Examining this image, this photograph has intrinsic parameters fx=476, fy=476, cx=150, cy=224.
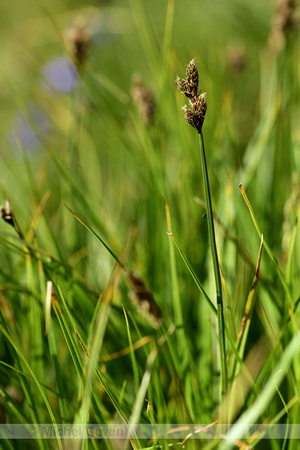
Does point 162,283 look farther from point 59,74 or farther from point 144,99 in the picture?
point 59,74

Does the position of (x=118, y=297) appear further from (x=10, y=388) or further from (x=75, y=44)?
(x=75, y=44)

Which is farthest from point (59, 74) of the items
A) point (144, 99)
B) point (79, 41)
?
point (144, 99)

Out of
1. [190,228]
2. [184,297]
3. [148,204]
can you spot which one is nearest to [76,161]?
[148,204]

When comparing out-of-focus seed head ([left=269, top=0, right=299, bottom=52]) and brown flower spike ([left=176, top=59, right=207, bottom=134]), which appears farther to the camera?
out-of-focus seed head ([left=269, top=0, right=299, bottom=52])

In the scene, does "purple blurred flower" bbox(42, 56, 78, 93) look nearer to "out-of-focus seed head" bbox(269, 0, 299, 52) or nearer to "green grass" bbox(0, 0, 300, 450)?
"green grass" bbox(0, 0, 300, 450)

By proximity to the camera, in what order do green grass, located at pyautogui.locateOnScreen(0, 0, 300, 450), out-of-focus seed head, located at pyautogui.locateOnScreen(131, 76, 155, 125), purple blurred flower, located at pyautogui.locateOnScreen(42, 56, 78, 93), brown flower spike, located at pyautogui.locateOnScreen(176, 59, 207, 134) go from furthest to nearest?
1. purple blurred flower, located at pyautogui.locateOnScreen(42, 56, 78, 93)
2. out-of-focus seed head, located at pyautogui.locateOnScreen(131, 76, 155, 125)
3. green grass, located at pyautogui.locateOnScreen(0, 0, 300, 450)
4. brown flower spike, located at pyautogui.locateOnScreen(176, 59, 207, 134)

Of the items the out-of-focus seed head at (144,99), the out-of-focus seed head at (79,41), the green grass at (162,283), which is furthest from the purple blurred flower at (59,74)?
the out-of-focus seed head at (144,99)

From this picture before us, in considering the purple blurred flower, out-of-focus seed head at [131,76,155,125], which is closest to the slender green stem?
out-of-focus seed head at [131,76,155,125]

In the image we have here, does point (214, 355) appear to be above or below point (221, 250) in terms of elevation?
below

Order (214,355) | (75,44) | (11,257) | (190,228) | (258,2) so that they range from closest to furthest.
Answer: (214,355)
(75,44)
(190,228)
(11,257)
(258,2)
